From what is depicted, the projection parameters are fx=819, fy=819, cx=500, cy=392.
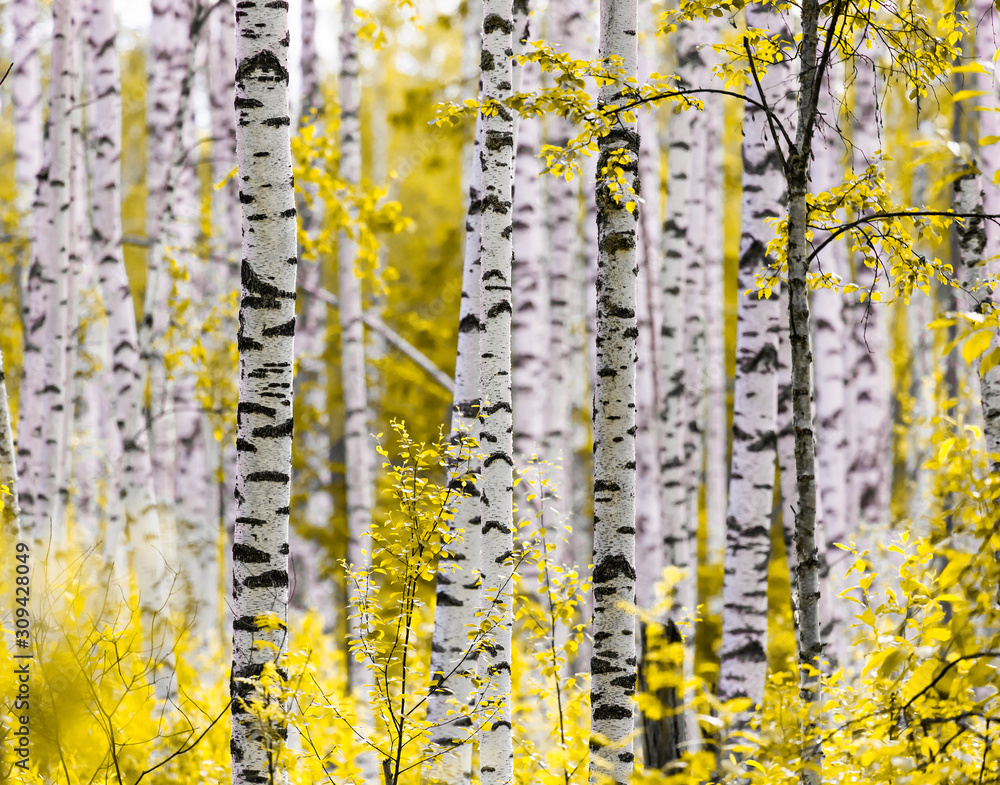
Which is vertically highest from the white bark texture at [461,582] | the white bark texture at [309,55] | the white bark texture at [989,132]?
the white bark texture at [309,55]

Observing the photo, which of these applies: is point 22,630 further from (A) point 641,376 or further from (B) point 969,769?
(A) point 641,376

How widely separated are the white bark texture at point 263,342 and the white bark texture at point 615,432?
3.79 feet

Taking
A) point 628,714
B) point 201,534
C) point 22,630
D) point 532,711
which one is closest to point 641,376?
point 532,711

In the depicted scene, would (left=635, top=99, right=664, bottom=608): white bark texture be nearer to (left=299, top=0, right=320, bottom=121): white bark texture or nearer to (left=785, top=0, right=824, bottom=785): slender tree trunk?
(left=785, top=0, right=824, bottom=785): slender tree trunk

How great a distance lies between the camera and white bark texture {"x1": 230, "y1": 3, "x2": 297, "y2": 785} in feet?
9.42

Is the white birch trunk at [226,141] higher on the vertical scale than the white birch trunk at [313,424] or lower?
higher

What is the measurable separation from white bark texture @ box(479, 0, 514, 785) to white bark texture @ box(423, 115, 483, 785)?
5.2 inches

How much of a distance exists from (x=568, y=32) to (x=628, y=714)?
18.1 feet

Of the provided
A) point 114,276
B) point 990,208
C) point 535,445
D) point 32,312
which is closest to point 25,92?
point 114,276

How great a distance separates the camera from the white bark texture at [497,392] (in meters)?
3.40

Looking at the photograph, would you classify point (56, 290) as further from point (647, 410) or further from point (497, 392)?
point (647, 410)

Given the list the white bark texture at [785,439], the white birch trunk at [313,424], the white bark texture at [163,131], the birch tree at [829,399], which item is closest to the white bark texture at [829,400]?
the birch tree at [829,399]

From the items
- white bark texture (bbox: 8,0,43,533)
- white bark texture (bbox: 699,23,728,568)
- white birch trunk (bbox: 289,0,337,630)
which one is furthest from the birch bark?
white bark texture (bbox: 699,23,728,568)

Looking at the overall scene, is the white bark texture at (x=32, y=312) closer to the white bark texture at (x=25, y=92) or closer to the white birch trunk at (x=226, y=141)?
the white bark texture at (x=25, y=92)
